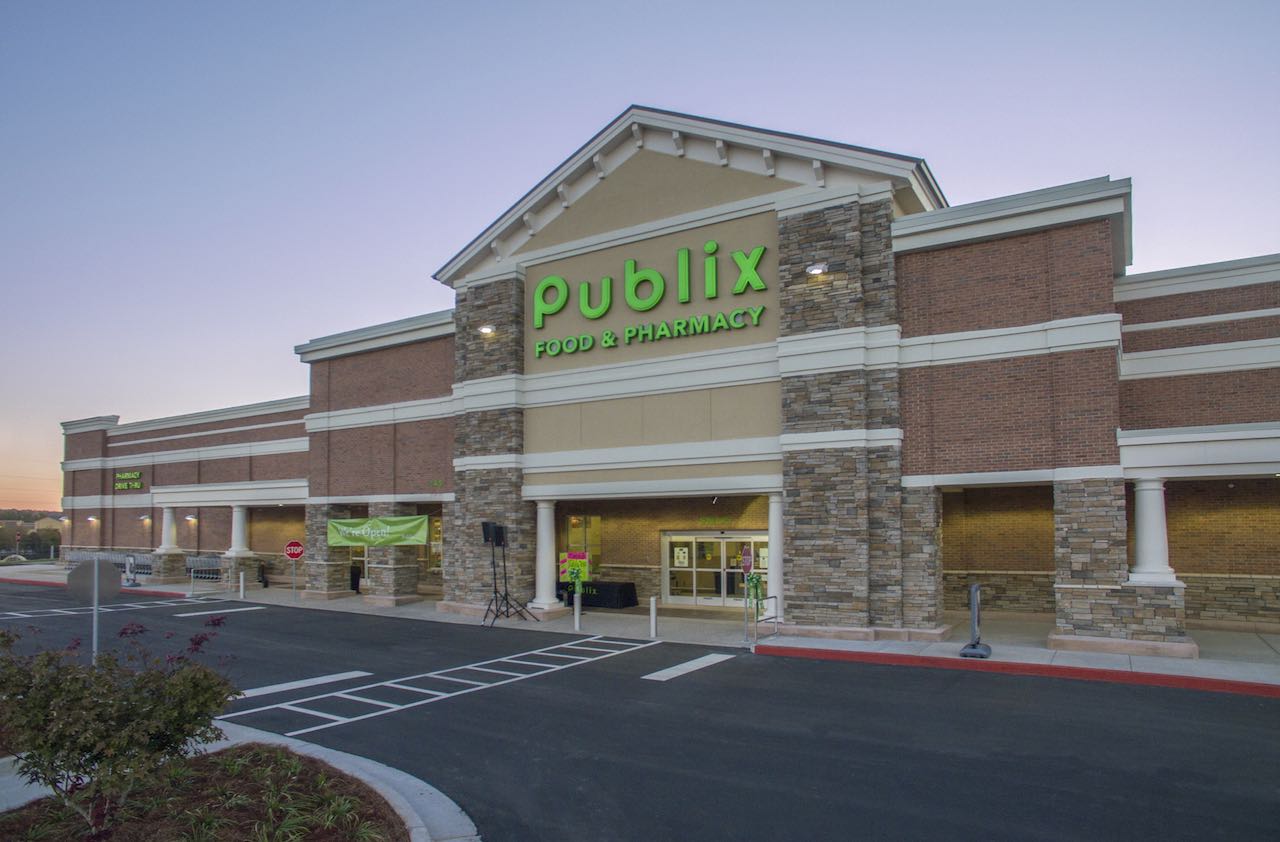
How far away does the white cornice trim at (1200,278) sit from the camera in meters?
17.7

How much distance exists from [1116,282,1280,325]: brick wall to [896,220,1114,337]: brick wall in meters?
2.18

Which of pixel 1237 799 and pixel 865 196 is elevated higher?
pixel 865 196

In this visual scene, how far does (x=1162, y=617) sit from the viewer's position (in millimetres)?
14734

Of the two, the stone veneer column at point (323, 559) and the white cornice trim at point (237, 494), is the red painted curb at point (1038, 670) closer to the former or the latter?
the stone veneer column at point (323, 559)

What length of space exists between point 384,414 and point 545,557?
812cm

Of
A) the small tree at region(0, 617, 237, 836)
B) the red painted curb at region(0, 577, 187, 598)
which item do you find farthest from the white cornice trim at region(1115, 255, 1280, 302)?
the red painted curb at region(0, 577, 187, 598)

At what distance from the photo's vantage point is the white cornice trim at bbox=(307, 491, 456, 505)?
2494cm

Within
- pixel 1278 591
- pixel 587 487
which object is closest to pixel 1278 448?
pixel 1278 591

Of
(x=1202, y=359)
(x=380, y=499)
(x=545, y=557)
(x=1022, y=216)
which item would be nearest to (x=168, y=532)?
(x=380, y=499)

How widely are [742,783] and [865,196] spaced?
13986 mm

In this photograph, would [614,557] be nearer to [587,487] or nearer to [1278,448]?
[587,487]

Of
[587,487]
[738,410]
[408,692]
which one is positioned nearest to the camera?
[408,692]

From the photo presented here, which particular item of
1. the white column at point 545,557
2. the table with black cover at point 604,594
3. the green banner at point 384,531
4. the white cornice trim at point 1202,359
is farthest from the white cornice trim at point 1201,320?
the green banner at point 384,531

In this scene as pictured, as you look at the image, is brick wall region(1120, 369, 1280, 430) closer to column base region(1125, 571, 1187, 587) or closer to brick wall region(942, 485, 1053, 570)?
brick wall region(942, 485, 1053, 570)
